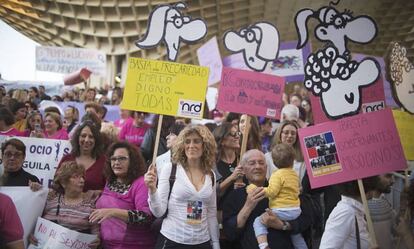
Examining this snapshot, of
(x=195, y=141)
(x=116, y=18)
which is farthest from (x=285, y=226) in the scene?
(x=116, y=18)

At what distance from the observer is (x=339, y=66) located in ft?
10.4

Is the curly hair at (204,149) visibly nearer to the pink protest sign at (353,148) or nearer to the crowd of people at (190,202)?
the crowd of people at (190,202)

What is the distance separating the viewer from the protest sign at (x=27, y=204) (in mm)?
3100

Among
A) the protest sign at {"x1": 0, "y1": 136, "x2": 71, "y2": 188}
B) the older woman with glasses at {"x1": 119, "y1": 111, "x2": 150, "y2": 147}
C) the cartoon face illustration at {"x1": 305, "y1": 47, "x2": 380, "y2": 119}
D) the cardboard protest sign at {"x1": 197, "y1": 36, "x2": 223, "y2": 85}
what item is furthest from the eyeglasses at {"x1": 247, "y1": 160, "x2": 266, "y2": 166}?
the cardboard protest sign at {"x1": 197, "y1": 36, "x2": 223, "y2": 85}

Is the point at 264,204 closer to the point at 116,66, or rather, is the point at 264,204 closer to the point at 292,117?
the point at 292,117

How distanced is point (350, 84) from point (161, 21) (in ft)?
5.81

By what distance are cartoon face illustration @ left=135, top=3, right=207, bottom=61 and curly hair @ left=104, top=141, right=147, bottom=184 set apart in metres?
0.95

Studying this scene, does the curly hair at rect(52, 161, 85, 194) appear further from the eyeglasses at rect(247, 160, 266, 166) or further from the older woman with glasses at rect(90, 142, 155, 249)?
the eyeglasses at rect(247, 160, 266, 166)

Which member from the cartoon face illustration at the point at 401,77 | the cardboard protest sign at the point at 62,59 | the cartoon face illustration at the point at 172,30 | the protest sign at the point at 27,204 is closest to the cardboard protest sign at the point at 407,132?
the cartoon face illustration at the point at 401,77

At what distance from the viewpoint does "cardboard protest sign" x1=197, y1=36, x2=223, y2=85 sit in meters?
6.92

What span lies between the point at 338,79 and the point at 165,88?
1394 millimetres

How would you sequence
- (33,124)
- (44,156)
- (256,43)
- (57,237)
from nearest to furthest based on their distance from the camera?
1. (57,237)
2. (44,156)
3. (256,43)
4. (33,124)

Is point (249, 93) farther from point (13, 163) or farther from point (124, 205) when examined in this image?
point (13, 163)

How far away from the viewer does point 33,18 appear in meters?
23.8
